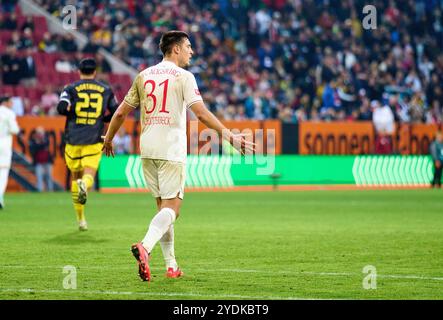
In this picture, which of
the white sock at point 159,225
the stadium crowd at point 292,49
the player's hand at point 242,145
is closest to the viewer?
the player's hand at point 242,145

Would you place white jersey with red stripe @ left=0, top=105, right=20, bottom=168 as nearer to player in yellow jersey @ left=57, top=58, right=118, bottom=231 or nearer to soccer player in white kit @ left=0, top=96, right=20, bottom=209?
soccer player in white kit @ left=0, top=96, right=20, bottom=209

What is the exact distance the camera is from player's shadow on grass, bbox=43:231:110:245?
1417cm

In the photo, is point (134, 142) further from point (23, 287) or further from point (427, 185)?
point (23, 287)

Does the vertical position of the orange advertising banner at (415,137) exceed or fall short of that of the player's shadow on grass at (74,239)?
it exceeds it

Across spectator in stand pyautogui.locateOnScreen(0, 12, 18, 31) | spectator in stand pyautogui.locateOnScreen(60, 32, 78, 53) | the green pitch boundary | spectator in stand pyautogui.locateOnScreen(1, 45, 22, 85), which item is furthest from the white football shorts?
spectator in stand pyautogui.locateOnScreen(0, 12, 18, 31)

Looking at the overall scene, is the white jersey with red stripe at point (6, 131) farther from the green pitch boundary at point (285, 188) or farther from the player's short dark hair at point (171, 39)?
the player's short dark hair at point (171, 39)

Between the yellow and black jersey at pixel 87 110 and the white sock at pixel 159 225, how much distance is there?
6.23 m

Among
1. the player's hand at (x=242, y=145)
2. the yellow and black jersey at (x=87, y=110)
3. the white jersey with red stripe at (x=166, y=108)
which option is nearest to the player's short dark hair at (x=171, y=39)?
the white jersey with red stripe at (x=166, y=108)

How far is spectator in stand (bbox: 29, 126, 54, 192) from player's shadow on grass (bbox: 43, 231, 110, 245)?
14.0 metres

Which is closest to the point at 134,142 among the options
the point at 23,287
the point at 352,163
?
the point at 352,163

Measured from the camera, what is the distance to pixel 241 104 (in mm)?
35125

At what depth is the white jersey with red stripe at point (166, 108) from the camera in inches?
399

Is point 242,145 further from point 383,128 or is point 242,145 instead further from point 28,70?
point 383,128
